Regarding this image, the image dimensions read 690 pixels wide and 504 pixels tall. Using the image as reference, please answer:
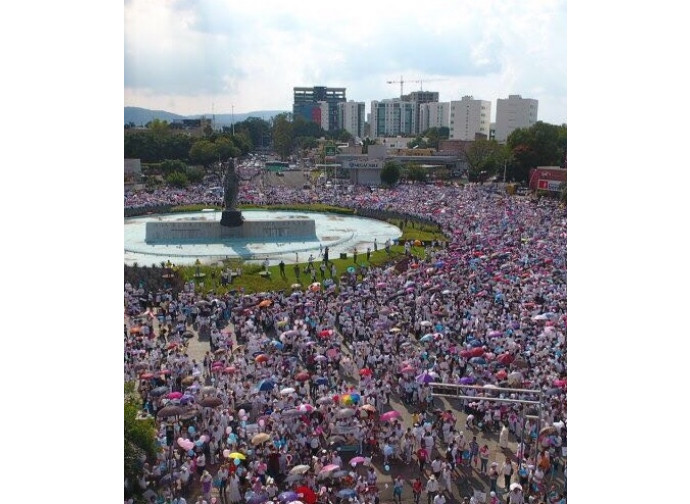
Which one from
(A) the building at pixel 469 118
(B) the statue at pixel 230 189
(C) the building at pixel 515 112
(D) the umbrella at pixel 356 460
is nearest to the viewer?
(D) the umbrella at pixel 356 460

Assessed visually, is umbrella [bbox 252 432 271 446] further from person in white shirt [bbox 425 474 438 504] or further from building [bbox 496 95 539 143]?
building [bbox 496 95 539 143]

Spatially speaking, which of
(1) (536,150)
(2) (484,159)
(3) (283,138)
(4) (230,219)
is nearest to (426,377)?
(4) (230,219)

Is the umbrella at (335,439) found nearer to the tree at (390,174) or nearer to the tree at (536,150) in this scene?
the tree at (390,174)

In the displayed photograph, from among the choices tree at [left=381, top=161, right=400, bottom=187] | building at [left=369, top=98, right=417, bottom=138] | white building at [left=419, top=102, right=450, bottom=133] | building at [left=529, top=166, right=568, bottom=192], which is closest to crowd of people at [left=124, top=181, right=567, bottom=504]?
building at [left=529, top=166, right=568, bottom=192]

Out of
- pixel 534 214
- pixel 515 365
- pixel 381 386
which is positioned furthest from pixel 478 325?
pixel 534 214

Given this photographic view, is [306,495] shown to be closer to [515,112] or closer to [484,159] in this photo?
[484,159]

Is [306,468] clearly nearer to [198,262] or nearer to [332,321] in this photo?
[332,321]

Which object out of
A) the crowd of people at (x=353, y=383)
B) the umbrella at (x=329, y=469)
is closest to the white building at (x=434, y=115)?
the crowd of people at (x=353, y=383)
